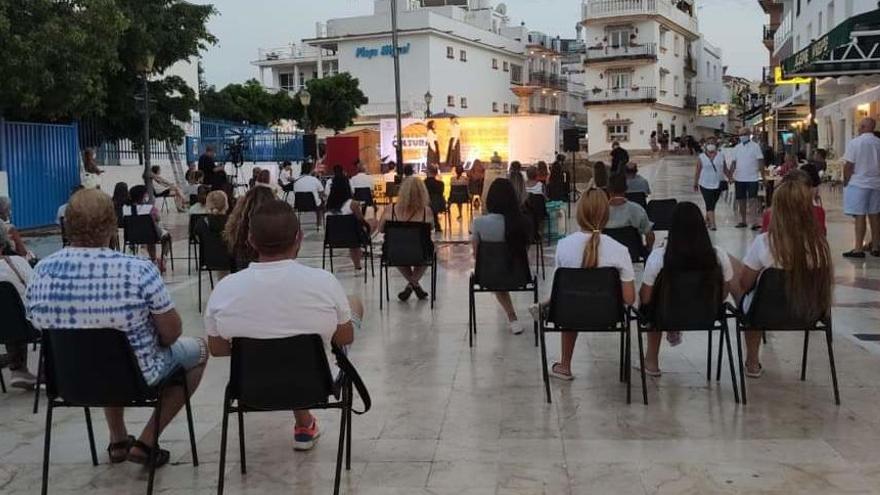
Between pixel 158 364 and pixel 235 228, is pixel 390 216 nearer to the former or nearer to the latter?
pixel 235 228

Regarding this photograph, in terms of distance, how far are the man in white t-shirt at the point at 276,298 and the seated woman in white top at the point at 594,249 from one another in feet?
6.44

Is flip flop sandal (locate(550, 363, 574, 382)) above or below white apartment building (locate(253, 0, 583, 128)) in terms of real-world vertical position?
below

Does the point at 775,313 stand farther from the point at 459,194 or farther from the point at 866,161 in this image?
the point at 459,194

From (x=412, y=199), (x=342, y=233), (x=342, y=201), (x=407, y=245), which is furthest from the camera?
(x=342, y=201)

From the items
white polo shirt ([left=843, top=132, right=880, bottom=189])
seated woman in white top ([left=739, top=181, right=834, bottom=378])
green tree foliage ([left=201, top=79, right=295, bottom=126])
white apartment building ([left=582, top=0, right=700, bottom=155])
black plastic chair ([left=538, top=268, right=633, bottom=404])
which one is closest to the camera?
seated woman in white top ([left=739, top=181, right=834, bottom=378])

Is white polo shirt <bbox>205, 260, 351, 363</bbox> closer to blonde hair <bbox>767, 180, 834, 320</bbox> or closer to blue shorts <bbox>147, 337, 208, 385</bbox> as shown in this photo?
blue shorts <bbox>147, 337, 208, 385</bbox>

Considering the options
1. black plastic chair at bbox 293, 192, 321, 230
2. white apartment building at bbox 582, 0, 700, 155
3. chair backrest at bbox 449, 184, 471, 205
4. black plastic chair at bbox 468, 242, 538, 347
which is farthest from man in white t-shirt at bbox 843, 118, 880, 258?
white apartment building at bbox 582, 0, 700, 155

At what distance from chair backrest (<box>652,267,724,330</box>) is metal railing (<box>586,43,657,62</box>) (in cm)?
4874

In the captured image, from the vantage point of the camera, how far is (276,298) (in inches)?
141

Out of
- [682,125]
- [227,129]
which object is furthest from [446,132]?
[682,125]

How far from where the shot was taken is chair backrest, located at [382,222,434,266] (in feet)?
26.7

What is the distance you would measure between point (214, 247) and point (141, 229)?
101 inches

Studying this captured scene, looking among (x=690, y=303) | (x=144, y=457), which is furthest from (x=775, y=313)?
(x=144, y=457)

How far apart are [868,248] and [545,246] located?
4.22 meters
